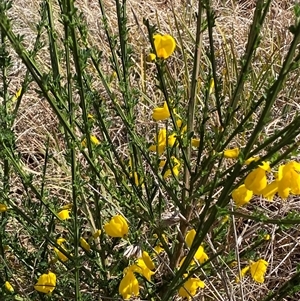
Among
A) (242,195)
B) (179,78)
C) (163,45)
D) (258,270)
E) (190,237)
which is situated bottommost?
(258,270)

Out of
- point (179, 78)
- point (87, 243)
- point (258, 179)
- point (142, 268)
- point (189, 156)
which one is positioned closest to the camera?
point (258, 179)

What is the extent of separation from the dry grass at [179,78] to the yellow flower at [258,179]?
0.73 metres

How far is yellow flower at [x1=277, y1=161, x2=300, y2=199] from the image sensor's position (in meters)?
1.02

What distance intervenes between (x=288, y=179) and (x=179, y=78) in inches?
79.2

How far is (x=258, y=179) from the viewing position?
1021mm

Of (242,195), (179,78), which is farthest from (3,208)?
(179,78)

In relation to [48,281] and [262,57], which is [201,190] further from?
[262,57]

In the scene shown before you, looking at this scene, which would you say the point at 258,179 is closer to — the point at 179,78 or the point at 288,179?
the point at 288,179

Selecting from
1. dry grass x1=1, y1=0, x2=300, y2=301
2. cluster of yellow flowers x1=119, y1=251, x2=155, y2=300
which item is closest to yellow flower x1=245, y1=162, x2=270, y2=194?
cluster of yellow flowers x1=119, y1=251, x2=155, y2=300

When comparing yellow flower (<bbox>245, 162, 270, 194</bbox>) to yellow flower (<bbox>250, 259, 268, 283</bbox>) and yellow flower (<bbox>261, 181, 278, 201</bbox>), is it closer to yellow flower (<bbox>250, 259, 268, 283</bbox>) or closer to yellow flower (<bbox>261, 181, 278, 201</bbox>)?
yellow flower (<bbox>261, 181, 278, 201</bbox>)

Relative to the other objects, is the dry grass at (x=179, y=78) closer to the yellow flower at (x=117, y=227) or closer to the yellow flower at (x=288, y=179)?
the yellow flower at (x=117, y=227)

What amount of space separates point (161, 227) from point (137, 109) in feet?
4.69

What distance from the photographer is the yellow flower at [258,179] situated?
102 centimetres

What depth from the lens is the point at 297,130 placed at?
0.98m
